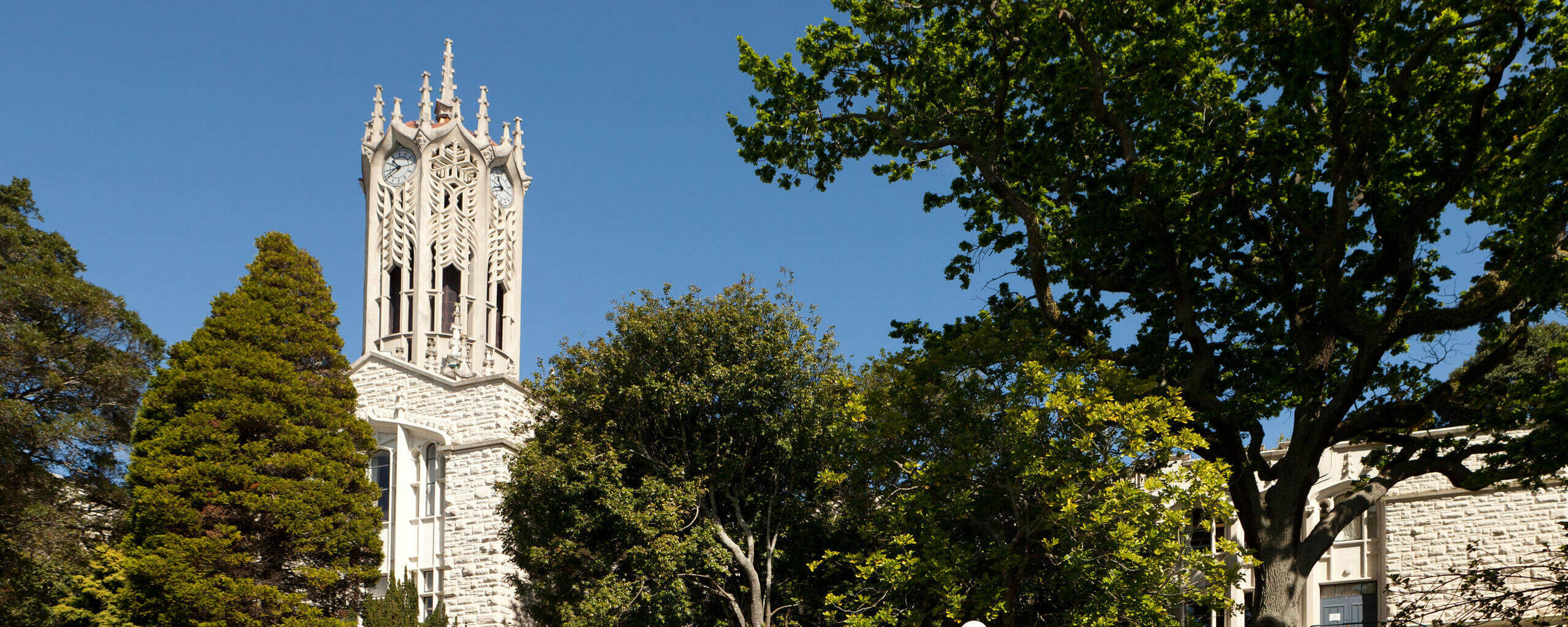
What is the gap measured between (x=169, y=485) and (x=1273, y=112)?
21.4m

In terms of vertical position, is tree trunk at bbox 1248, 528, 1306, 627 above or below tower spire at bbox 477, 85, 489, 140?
below

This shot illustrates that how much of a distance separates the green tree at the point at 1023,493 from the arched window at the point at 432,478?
13851 millimetres

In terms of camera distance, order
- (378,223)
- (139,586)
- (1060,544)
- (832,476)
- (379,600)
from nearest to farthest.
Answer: (1060,544) → (832,476) → (139,586) → (379,600) → (378,223)

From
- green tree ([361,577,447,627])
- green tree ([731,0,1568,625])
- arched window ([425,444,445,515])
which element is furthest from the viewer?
arched window ([425,444,445,515])

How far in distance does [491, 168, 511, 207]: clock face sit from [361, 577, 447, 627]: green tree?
91.7ft

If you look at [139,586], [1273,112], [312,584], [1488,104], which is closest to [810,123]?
[1273,112]

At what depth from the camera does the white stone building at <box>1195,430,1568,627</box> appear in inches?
1025

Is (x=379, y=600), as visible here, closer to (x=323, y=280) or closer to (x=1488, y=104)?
(x=323, y=280)

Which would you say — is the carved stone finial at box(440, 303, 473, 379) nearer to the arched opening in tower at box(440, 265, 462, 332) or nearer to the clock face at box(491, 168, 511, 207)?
the arched opening in tower at box(440, 265, 462, 332)

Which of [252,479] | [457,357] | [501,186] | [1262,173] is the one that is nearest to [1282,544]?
[1262,173]

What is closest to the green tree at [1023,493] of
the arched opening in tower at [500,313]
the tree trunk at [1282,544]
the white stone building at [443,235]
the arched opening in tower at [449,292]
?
the tree trunk at [1282,544]

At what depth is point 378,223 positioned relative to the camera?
172 ft

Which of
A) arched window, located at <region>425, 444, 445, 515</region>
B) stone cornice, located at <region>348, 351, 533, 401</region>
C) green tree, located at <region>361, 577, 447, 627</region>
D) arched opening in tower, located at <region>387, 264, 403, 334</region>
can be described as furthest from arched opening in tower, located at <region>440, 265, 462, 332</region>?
green tree, located at <region>361, 577, 447, 627</region>

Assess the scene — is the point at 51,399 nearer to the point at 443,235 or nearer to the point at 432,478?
the point at 432,478
